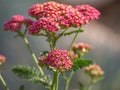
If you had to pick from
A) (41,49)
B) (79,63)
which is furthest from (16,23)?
(41,49)

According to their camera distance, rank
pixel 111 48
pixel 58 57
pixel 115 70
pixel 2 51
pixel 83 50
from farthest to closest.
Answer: pixel 111 48, pixel 115 70, pixel 2 51, pixel 83 50, pixel 58 57

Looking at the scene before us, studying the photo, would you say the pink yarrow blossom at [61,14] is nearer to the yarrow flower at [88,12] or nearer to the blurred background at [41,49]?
the yarrow flower at [88,12]

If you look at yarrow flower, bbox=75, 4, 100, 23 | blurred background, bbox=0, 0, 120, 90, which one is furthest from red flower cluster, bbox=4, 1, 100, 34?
blurred background, bbox=0, 0, 120, 90

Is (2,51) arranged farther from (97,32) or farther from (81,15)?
(81,15)

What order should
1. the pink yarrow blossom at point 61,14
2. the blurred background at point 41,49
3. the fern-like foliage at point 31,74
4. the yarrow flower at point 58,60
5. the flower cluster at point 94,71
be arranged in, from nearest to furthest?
the yarrow flower at point 58,60, the pink yarrow blossom at point 61,14, the fern-like foliage at point 31,74, the flower cluster at point 94,71, the blurred background at point 41,49

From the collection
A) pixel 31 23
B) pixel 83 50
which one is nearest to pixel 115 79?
pixel 83 50

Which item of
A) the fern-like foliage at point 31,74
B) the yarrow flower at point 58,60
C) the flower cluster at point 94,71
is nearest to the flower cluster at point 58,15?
the yarrow flower at point 58,60

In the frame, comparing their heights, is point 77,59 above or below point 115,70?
above

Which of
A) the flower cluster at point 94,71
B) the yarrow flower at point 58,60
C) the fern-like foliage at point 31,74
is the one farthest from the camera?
the flower cluster at point 94,71

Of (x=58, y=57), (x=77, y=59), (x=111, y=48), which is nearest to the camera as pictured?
(x=58, y=57)
